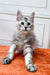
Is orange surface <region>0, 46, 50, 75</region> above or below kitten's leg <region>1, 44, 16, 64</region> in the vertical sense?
below

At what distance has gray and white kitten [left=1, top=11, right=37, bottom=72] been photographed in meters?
1.24

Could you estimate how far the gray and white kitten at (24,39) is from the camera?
124 centimetres

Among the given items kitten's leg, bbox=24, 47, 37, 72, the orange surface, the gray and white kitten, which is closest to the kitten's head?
the gray and white kitten

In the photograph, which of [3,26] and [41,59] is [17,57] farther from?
[3,26]

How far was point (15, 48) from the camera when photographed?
4.49 feet

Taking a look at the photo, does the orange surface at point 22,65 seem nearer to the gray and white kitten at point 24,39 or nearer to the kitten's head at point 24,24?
the gray and white kitten at point 24,39

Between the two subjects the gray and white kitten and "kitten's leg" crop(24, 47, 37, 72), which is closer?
"kitten's leg" crop(24, 47, 37, 72)

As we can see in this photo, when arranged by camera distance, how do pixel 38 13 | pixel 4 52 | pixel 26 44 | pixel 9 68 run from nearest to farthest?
1. pixel 9 68
2. pixel 26 44
3. pixel 4 52
4. pixel 38 13

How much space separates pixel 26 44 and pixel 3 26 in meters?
0.58

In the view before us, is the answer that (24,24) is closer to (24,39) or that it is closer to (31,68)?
(24,39)

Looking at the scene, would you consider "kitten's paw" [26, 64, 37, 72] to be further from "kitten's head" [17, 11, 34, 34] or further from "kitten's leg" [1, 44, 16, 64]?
"kitten's head" [17, 11, 34, 34]

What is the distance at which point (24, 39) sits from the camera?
52.9 inches

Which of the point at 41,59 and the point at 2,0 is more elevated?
the point at 2,0

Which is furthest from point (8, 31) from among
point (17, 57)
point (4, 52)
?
A: point (17, 57)
